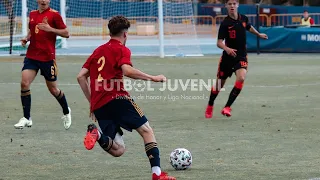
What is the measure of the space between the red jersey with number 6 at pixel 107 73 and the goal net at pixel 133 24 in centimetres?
2090

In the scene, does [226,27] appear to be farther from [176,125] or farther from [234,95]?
[176,125]

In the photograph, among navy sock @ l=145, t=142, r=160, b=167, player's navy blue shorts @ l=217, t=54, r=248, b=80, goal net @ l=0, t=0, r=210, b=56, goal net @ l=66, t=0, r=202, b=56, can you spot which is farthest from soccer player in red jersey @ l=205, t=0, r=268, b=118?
goal net @ l=66, t=0, r=202, b=56

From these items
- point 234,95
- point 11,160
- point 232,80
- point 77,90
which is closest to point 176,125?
point 234,95

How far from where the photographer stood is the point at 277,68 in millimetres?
24109

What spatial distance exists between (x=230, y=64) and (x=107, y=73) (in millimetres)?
5781

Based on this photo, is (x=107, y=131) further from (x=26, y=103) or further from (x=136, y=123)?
(x=26, y=103)

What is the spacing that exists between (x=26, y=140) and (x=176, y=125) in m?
2.54

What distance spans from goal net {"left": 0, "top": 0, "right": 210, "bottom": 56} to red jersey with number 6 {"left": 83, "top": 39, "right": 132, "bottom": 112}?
2090cm

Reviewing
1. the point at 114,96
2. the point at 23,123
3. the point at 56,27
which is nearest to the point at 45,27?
the point at 56,27

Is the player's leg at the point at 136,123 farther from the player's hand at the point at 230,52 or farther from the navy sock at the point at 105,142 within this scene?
the player's hand at the point at 230,52

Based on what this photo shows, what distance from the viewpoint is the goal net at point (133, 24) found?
3174 cm

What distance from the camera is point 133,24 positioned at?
119 ft

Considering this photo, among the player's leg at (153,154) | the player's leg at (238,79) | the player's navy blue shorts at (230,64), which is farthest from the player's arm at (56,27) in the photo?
the player's leg at (153,154)

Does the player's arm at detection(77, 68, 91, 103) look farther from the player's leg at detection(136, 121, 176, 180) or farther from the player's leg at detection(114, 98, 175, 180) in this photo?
the player's leg at detection(136, 121, 176, 180)
